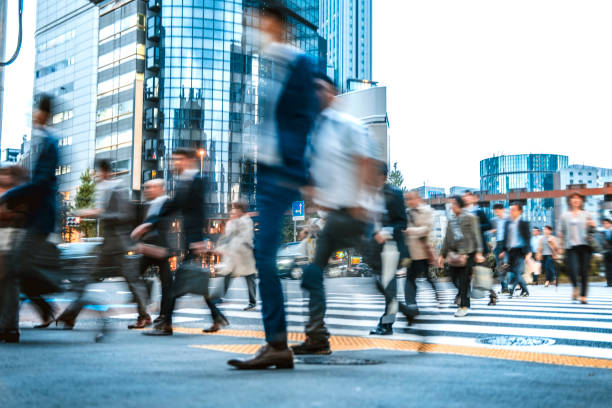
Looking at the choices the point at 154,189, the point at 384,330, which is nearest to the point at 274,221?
the point at 384,330

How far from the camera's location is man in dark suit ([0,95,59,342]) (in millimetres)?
4742

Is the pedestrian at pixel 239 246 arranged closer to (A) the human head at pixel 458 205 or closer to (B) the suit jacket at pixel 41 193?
(A) the human head at pixel 458 205

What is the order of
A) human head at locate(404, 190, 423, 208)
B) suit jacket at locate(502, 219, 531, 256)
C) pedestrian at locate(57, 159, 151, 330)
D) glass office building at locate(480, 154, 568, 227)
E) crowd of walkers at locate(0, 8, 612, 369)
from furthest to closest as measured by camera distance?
glass office building at locate(480, 154, 568, 227), suit jacket at locate(502, 219, 531, 256), human head at locate(404, 190, 423, 208), pedestrian at locate(57, 159, 151, 330), crowd of walkers at locate(0, 8, 612, 369)

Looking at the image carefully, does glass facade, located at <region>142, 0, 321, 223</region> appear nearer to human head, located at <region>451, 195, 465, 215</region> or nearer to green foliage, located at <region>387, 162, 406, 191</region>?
green foliage, located at <region>387, 162, 406, 191</region>

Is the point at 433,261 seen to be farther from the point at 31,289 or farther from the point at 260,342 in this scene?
the point at 31,289

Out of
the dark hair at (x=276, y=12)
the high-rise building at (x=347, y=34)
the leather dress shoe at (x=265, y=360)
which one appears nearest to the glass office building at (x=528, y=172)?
the high-rise building at (x=347, y=34)

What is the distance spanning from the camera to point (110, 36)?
70.1 m

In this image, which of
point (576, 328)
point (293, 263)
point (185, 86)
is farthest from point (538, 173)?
point (576, 328)

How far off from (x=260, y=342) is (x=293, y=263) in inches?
716

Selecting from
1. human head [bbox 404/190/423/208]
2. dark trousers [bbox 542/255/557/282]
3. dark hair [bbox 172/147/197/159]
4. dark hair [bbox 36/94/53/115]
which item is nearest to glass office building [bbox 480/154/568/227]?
dark trousers [bbox 542/255/557/282]

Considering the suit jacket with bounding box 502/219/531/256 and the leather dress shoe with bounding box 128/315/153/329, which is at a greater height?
the suit jacket with bounding box 502/219/531/256

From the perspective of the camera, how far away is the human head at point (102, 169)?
6.38m

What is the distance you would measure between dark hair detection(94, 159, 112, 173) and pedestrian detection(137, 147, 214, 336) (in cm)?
103

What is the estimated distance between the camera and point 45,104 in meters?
4.99
